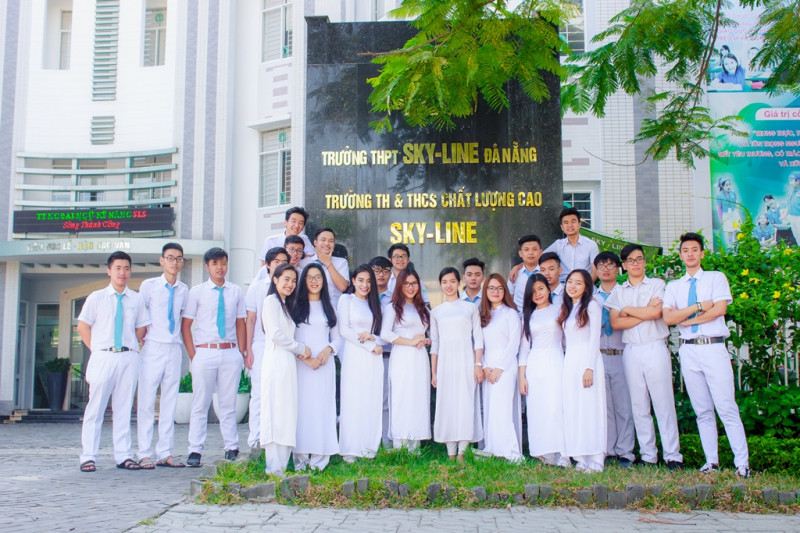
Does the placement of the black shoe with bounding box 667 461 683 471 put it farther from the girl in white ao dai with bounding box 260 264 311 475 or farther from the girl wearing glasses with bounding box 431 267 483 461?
the girl in white ao dai with bounding box 260 264 311 475

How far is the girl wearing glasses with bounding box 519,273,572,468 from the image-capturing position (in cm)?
664

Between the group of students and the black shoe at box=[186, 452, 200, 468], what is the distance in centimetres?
2

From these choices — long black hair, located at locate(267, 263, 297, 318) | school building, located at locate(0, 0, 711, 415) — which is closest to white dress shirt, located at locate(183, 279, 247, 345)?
long black hair, located at locate(267, 263, 297, 318)

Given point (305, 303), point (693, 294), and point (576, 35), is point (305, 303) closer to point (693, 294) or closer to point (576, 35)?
point (693, 294)

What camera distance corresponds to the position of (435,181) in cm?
880

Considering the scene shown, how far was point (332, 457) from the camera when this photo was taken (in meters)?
7.03

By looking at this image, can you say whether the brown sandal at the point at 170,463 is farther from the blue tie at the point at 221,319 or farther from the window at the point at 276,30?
the window at the point at 276,30

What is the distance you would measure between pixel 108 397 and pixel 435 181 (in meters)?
4.21

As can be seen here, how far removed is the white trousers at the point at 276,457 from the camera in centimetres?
611

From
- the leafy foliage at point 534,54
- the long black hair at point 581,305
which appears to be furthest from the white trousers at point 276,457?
the leafy foliage at point 534,54

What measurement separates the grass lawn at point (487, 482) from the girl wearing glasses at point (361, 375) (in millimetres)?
312

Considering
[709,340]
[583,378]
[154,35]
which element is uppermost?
[154,35]

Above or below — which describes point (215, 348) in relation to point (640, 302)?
below

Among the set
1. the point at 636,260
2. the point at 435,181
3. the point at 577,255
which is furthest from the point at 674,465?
the point at 435,181
